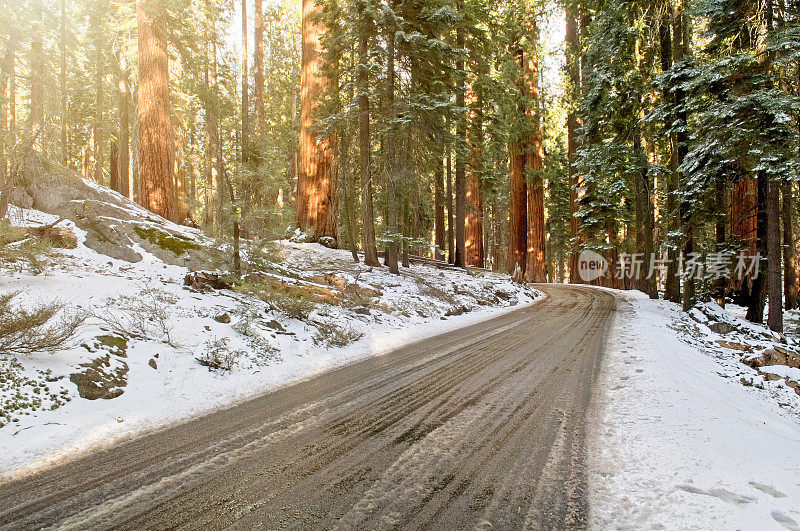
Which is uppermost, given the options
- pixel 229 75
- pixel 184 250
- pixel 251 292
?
pixel 229 75

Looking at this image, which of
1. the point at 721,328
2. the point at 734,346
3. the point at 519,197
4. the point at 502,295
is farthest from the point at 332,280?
the point at 519,197

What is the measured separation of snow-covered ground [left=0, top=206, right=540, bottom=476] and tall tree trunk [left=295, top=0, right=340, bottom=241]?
5506 millimetres

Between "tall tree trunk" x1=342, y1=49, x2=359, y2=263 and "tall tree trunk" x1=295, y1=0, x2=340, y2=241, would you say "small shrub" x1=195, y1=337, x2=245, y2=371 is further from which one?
"tall tree trunk" x1=295, y1=0, x2=340, y2=241

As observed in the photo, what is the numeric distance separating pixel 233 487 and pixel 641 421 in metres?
3.45

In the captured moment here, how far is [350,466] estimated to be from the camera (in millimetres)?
2896

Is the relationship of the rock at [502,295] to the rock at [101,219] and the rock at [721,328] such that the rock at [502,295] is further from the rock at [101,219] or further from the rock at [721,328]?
the rock at [101,219]

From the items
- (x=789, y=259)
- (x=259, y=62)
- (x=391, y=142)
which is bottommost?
(x=789, y=259)

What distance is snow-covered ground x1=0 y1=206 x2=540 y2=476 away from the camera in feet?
12.3

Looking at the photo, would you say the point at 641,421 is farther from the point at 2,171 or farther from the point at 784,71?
the point at 784,71

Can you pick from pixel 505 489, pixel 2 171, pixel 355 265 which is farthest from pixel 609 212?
pixel 2 171

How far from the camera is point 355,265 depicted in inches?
530

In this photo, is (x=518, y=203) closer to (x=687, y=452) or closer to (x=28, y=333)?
(x=687, y=452)

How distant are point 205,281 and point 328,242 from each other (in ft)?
26.5

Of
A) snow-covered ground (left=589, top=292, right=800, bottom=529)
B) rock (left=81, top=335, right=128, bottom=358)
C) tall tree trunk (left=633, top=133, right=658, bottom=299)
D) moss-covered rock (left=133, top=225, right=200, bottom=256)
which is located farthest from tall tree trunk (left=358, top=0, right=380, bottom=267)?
tall tree trunk (left=633, top=133, right=658, bottom=299)
